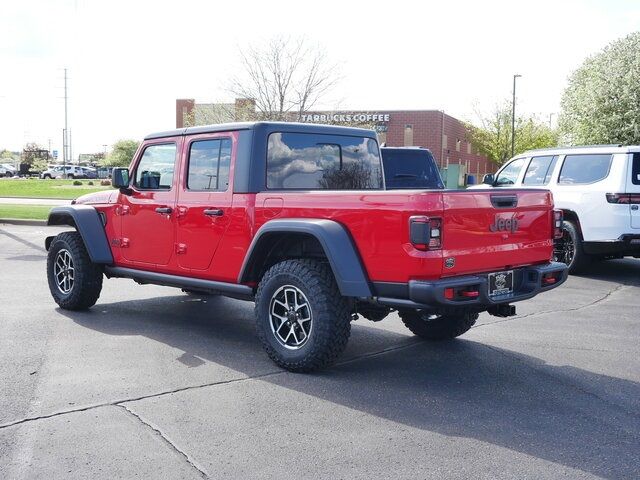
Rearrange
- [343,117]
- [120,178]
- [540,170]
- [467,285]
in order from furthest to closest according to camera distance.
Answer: [343,117] → [540,170] → [120,178] → [467,285]

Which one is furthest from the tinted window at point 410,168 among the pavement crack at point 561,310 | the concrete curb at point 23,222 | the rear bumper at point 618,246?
the concrete curb at point 23,222

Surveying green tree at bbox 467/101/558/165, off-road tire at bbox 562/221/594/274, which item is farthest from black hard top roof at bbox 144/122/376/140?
green tree at bbox 467/101/558/165

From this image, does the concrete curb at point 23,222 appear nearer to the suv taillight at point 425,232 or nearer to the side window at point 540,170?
the side window at point 540,170

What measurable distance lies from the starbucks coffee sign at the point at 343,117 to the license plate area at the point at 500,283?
26858 mm

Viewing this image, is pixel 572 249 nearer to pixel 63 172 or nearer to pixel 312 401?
pixel 312 401

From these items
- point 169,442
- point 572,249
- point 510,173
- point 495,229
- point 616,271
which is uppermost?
point 510,173

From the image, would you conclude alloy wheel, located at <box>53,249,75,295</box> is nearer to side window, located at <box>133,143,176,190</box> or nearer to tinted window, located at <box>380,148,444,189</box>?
side window, located at <box>133,143,176,190</box>

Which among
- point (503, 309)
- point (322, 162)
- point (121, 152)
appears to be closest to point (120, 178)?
point (322, 162)

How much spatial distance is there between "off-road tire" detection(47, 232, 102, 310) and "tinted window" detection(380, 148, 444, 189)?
204 inches

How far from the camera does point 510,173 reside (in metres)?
12.1

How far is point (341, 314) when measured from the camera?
5012 mm

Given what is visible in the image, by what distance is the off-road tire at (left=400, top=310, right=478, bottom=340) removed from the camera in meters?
6.14

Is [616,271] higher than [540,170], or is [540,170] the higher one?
[540,170]

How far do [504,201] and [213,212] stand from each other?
2343 millimetres
